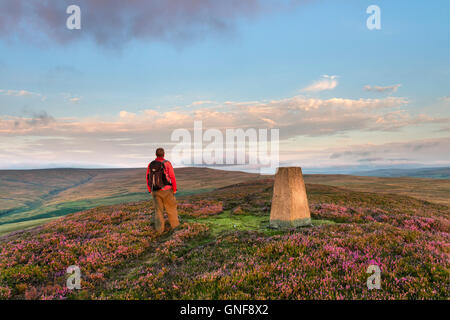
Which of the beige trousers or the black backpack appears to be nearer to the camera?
the black backpack

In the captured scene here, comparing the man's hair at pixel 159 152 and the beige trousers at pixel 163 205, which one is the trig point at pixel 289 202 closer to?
the beige trousers at pixel 163 205

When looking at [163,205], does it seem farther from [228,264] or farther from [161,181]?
[228,264]

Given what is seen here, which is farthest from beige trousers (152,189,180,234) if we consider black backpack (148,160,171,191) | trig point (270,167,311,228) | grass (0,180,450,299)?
trig point (270,167,311,228)

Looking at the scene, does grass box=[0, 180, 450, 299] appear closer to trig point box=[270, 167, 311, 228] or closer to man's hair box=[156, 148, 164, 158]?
trig point box=[270, 167, 311, 228]

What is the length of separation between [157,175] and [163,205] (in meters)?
2.11

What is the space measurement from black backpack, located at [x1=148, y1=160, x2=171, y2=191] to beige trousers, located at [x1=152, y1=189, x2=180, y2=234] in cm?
42

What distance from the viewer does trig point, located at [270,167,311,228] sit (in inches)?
503

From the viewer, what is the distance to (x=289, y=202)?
1284 centimetres

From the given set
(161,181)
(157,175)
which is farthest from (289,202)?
(157,175)

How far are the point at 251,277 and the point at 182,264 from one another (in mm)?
3376

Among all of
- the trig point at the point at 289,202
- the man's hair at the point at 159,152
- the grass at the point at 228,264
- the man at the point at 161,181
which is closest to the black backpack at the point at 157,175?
the man at the point at 161,181

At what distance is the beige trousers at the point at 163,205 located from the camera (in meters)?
12.6

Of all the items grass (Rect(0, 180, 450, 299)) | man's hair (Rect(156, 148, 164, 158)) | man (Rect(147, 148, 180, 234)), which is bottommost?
grass (Rect(0, 180, 450, 299))
